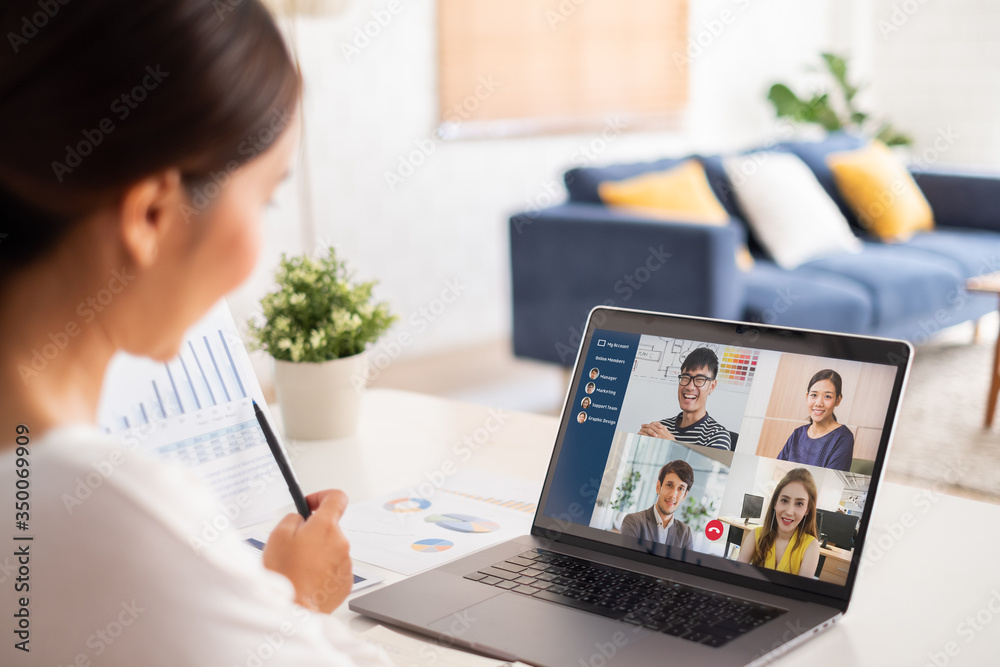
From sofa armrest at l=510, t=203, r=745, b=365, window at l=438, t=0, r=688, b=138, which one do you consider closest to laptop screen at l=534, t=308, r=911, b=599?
sofa armrest at l=510, t=203, r=745, b=365

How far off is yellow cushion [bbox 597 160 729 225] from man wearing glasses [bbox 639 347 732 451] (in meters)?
2.44

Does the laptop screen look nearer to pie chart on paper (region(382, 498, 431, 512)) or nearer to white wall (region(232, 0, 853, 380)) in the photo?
pie chart on paper (region(382, 498, 431, 512))

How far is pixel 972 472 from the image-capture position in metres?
2.89

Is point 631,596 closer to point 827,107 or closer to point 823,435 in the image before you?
point 823,435

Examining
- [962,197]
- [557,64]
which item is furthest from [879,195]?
[557,64]

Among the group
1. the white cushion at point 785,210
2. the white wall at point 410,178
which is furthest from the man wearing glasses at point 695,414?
the white cushion at point 785,210

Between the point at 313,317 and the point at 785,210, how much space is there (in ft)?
9.37

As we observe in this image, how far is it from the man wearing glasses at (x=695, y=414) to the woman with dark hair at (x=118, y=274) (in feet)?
1.50

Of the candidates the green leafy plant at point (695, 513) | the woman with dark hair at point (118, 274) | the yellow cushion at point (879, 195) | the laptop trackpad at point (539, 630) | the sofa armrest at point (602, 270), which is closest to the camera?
the woman with dark hair at point (118, 274)

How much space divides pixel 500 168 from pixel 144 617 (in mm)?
4219

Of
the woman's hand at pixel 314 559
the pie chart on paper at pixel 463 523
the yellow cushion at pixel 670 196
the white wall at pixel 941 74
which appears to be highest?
the white wall at pixel 941 74

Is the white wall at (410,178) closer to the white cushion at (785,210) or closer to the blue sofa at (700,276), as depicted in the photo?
the blue sofa at (700,276)

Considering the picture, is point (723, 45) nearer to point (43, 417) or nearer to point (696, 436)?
point (696, 436)

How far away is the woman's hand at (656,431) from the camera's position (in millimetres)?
901
